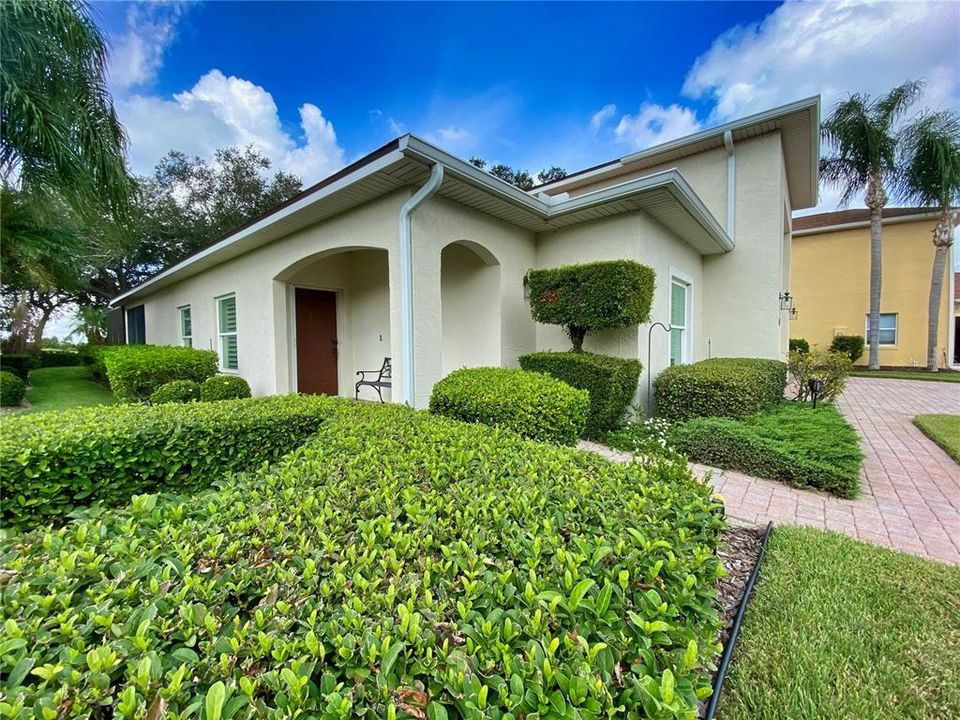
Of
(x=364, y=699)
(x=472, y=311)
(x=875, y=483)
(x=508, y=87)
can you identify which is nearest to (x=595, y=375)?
(x=472, y=311)

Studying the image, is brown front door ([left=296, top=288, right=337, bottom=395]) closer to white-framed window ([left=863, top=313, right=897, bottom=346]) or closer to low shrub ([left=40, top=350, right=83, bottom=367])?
low shrub ([left=40, top=350, right=83, bottom=367])

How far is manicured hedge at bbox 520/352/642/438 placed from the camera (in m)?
5.39

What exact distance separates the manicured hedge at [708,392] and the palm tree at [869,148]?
12811 millimetres

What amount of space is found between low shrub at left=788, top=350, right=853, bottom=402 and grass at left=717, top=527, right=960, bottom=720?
600 centimetres

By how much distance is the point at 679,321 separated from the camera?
791cm

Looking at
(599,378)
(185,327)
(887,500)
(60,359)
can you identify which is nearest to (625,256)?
(599,378)

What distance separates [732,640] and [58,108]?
30.9 feet

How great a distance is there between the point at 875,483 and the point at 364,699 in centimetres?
543

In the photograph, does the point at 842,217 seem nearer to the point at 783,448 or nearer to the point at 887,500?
the point at 783,448

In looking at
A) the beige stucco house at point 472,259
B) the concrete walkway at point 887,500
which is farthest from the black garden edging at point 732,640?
the beige stucco house at point 472,259

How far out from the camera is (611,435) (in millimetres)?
5496

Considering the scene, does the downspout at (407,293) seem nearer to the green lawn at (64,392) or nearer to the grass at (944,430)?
the grass at (944,430)

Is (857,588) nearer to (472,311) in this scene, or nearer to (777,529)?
(777,529)

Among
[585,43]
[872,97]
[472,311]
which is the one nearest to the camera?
[585,43]
